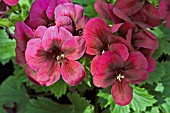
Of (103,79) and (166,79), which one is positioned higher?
(103,79)

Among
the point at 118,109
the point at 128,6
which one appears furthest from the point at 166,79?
the point at 128,6

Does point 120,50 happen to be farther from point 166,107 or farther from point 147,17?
point 166,107

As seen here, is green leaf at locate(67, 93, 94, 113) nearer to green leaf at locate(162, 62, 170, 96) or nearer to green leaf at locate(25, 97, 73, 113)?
green leaf at locate(25, 97, 73, 113)

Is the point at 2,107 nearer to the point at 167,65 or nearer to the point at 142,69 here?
the point at 167,65

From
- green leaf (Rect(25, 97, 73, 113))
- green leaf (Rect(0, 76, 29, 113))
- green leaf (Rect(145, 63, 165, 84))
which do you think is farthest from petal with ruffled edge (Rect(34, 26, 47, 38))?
green leaf (Rect(0, 76, 29, 113))

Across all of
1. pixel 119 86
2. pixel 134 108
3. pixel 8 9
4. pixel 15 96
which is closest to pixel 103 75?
pixel 119 86

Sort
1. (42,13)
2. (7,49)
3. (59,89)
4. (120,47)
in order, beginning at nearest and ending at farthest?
1. (120,47)
2. (42,13)
3. (59,89)
4. (7,49)
